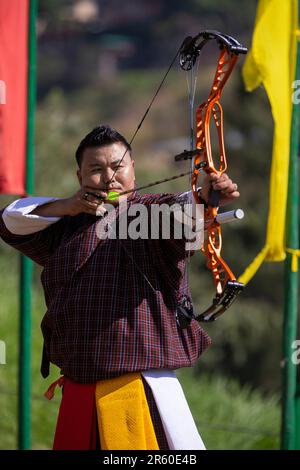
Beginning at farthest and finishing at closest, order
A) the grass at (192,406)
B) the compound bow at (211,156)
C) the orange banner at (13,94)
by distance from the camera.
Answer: the grass at (192,406), the orange banner at (13,94), the compound bow at (211,156)

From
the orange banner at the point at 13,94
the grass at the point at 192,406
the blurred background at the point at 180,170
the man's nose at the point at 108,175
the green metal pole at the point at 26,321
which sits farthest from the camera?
the blurred background at the point at 180,170

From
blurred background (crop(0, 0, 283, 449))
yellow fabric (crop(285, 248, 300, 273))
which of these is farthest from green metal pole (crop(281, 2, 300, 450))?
blurred background (crop(0, 0, 283, 449))

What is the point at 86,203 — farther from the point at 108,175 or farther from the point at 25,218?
the point at 25,218

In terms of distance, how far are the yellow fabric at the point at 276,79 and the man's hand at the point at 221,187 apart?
4.96 feet

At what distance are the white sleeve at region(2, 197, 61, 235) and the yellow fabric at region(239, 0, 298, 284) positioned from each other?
139 centimetres

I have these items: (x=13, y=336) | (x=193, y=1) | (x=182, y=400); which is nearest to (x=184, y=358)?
(x=182, y=400)

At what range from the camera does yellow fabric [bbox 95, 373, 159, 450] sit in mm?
2885

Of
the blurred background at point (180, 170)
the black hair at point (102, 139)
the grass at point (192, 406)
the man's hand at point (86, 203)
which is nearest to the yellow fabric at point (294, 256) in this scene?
the blurred background at point (180, 170)

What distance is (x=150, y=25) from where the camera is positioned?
2299 inches

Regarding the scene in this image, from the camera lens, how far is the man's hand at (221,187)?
8.86ft

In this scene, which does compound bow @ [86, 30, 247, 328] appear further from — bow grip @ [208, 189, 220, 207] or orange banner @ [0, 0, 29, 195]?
orange banner @ [0, 0, 29, 195]

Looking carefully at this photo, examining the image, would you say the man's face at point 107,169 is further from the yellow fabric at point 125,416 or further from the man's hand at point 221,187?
the yellow fabric at point 125,416

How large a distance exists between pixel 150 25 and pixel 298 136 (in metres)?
55.4
